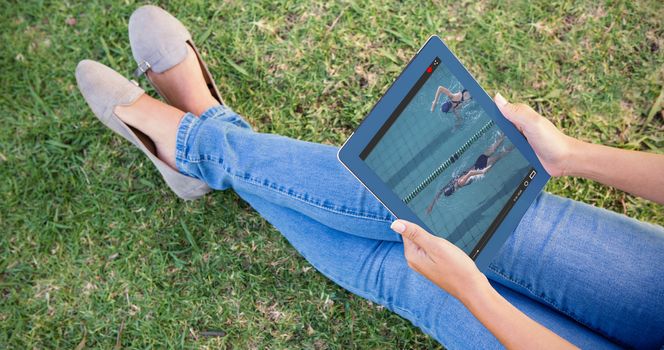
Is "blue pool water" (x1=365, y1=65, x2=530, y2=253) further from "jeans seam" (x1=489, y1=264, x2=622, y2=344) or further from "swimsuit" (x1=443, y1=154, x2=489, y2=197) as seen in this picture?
"jeans seam" (x1=489, y1=264, x2=622, y2=344)

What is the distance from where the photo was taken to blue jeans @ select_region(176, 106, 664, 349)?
1521mm

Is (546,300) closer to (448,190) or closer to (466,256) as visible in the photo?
(466,256)

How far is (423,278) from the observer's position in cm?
164

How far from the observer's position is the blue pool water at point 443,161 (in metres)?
1.33

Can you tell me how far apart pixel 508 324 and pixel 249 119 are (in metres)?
1.41

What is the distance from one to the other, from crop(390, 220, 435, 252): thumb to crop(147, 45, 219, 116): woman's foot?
44.4 inches

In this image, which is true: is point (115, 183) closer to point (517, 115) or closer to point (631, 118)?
point (517, 115)

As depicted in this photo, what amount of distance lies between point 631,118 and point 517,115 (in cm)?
105

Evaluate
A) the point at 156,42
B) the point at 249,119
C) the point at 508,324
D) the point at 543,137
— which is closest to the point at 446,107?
the point at 543,137

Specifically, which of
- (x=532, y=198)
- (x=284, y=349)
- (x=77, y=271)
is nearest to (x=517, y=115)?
(x=532, y=198)

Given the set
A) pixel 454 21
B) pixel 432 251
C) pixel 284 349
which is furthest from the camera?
pixel 454 21

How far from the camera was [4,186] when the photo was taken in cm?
221

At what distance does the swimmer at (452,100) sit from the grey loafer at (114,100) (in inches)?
41.9

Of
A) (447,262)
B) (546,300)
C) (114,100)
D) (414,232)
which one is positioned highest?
(114,100)
